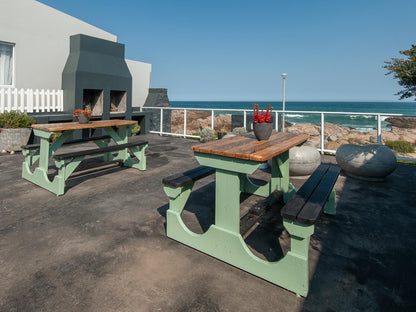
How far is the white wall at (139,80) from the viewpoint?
37.7ft

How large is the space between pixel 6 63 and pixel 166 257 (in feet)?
25.8

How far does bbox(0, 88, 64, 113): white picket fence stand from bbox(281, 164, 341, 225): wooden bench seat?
739cm

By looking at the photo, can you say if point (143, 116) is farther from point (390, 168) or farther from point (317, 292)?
point (317, 292)

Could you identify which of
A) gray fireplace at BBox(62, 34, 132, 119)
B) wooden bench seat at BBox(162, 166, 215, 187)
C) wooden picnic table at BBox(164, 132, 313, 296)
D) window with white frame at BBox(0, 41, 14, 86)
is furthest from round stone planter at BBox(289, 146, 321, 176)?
window with white frame at BBox(0, 41, 14, 86)

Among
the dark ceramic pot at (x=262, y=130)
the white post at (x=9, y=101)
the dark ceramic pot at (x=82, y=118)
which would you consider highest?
the white post at (x=9, y=101)

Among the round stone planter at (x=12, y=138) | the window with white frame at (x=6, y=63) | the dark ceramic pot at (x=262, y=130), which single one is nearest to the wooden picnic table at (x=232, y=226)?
the dark ceramic pot at (x=262, y=130)

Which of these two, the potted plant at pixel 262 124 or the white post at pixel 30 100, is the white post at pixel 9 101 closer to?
the white post at pixel 30 100

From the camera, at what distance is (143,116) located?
10.1 m

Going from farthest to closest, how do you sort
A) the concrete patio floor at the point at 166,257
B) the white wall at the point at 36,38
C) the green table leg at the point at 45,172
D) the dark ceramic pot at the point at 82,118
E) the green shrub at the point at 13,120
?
the white wall at the point at 36,38 → the green shrub at the point at 13,120 → the dark ceramic pot at the point at 82,118 → the green table leg at the point at 45,172 → the concrete patio floor at the point at 166,257

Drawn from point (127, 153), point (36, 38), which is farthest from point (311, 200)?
point (36, 38)

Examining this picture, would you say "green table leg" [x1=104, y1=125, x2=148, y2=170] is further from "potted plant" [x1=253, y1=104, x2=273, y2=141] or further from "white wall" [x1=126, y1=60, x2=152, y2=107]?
"white wall" [x1=126, y1=60, x2=152, y2=107]

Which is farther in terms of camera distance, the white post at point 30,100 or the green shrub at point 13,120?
the white post at point 30,100

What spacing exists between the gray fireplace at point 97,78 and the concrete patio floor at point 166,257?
4.95 m

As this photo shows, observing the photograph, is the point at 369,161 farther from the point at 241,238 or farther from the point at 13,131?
the point at 13,131
